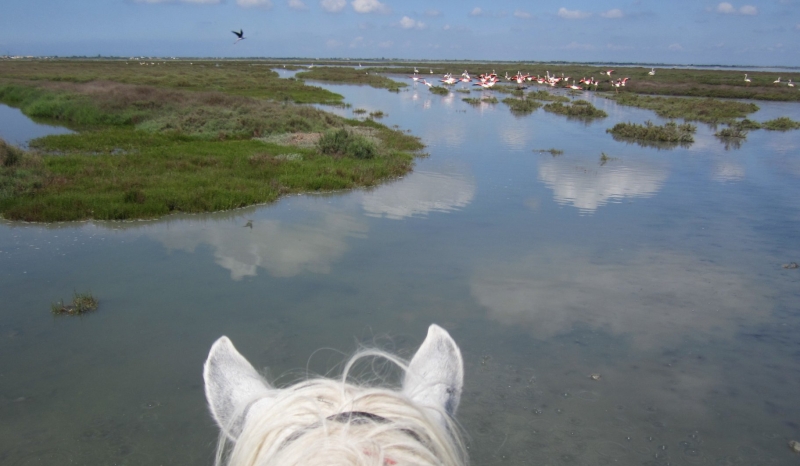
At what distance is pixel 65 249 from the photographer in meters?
7.38

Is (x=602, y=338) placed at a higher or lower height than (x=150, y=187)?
lower

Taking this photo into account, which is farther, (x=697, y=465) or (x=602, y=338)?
(x=602, y=338)

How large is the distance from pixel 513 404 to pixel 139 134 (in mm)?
16213

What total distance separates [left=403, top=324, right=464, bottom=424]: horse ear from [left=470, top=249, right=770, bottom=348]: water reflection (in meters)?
4.48

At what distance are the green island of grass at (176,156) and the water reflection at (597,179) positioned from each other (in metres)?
4.04

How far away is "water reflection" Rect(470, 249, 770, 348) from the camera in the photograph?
578 cm

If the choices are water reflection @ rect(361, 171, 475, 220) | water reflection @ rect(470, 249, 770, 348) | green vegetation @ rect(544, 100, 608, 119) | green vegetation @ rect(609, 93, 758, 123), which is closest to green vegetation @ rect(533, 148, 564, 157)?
water reflection @ rect(361, 171, 475, 220)

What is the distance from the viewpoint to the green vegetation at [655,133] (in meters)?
19.8

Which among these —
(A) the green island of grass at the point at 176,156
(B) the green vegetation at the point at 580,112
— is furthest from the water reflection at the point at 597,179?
(B) the green vegetation at the point at 580,112

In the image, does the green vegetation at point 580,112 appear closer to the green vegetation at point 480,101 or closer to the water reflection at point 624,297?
the green vegetation at point 480,101

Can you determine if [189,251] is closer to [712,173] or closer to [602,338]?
[602,338]

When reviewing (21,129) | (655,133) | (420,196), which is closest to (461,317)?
(420,196)

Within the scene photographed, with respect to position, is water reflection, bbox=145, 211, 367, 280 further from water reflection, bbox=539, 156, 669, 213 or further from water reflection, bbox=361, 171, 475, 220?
water reflection, bbox=539, 156, 669, 213

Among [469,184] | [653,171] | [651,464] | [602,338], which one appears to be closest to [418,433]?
[651,464]
